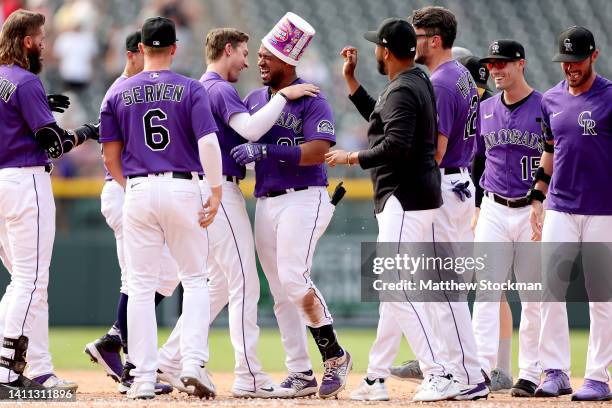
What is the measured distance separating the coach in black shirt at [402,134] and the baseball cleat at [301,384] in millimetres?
1195

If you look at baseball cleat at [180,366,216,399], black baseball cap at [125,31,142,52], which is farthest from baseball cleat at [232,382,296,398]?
black baseball cap at [125,31,142,52]

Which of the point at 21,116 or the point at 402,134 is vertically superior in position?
the point at 21,116

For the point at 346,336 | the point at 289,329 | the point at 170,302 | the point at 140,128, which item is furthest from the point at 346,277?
the point at 140,128

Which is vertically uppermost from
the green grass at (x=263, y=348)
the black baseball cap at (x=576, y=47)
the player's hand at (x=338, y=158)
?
the black baseball cap at (x=576, y=47)

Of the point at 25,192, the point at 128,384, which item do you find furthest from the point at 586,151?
the point at 25,192

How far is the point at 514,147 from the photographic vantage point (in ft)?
23.0

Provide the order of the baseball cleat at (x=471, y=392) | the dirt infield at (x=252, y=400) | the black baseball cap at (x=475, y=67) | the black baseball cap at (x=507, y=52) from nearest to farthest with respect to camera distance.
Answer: the dirt infield at (x=252, y=400), the baseball cleat at (x=471, y=392), the black baseball cap at (x=507, y=52), the black baseball cap at (x=475, y=67)

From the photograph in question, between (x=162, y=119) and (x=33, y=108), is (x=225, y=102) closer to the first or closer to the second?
(x=162, y=119)

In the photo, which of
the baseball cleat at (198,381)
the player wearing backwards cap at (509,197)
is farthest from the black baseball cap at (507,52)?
the baseball cleat at (198,381)

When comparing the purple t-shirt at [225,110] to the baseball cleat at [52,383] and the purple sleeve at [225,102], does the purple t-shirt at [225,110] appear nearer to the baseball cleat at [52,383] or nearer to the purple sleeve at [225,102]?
the purple sleeve at [225,102]

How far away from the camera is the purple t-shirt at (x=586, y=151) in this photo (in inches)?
244

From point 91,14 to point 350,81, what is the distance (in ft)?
28.1

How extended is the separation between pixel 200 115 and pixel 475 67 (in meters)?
2.30

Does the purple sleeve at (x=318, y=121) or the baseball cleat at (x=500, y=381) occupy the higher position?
the purple sleeve at (x=318, y=121)
